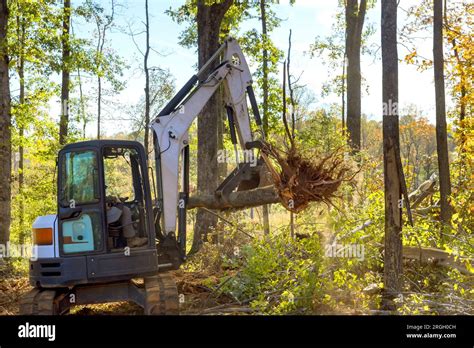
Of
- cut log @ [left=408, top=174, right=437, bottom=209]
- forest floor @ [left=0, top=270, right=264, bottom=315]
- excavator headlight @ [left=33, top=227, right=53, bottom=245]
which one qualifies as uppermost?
cut log @ [left=408, top=174, right=437, bottom=209]

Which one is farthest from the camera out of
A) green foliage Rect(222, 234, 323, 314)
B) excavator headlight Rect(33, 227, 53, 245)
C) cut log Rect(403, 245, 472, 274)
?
cut log Rect(403, 245, 472, 274)

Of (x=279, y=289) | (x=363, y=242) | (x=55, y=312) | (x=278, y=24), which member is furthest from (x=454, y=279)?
(x=278, y=24)

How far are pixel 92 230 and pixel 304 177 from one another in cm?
316

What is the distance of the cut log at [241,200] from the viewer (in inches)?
362

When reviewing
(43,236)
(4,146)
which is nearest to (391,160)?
(43,236)

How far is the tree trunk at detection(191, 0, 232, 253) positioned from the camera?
15.3m

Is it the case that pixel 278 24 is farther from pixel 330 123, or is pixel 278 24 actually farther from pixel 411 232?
pixel 411 232

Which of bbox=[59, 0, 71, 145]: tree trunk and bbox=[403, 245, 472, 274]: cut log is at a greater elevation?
bbox=[59, 0, 71, 145]: tree trunk

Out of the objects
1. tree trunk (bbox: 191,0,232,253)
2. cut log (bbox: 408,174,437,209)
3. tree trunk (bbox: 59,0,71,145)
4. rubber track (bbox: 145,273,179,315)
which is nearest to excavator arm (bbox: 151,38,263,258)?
rubber track (bbox: 145,273,179,315)

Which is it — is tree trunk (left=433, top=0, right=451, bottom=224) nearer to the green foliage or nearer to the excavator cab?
the green foliage

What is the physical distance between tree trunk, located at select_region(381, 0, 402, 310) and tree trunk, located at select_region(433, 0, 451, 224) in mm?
4933

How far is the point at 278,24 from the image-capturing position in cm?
2400

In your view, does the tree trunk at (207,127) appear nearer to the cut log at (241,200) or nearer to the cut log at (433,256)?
the cut log at (241,200)

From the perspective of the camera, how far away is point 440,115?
46.9 ft
